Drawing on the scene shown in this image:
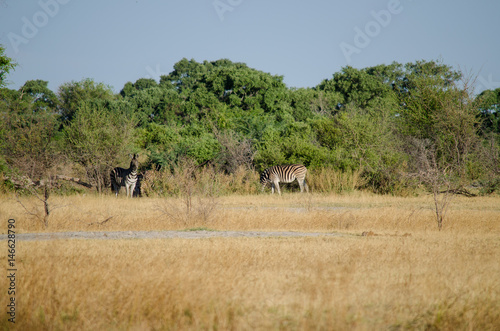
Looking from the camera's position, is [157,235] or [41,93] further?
[41,93]

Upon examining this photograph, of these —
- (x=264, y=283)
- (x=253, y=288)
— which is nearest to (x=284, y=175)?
(x=264, y=283)

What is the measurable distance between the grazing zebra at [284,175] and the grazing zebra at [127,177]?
6.38 m

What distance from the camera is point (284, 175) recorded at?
24891 mm

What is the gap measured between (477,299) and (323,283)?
195cm

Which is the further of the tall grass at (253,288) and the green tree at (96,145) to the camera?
the green tree at (96,145)

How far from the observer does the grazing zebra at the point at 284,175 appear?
81.5ft

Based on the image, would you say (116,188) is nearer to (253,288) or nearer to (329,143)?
(329,143)

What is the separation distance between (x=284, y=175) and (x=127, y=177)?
Result: 7578 mm

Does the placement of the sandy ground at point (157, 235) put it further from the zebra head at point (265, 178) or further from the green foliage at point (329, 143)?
the zebra head at point (265, 178)

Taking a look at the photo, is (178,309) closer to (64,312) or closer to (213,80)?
(64,312)

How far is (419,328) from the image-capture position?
18.0 feet

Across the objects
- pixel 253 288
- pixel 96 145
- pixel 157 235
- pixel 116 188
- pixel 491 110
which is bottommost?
pixel 253 288

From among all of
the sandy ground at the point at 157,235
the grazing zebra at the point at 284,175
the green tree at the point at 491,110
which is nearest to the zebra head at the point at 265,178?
the grazing zebra at the point at 284,175

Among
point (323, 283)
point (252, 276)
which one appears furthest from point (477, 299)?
point (252, 276)
